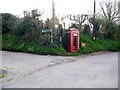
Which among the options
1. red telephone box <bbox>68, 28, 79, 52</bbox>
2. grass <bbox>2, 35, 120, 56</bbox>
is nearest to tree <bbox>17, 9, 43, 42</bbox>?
grass <bbox>2, 35, 120, 56</bbox>

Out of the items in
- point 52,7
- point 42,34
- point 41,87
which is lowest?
point 41,87

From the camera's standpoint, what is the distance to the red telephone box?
1981cm

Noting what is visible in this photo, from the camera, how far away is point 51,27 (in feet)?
Result: 65.5

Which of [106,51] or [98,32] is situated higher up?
[98,32]

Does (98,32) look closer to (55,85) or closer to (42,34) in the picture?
(42,34)

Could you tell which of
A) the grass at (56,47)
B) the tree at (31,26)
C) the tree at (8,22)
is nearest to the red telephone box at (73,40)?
the grass at (56,47)

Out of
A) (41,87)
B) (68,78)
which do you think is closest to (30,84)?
(41,87)

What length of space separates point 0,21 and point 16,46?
4.12 metres

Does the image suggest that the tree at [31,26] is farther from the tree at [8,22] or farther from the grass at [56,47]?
the tree at [8,22]

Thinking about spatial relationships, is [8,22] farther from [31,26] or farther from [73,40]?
[73,40]

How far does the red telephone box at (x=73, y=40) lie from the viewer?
780 inches

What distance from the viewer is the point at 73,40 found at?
20062 mm

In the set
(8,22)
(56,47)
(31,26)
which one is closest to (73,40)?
(56,47)

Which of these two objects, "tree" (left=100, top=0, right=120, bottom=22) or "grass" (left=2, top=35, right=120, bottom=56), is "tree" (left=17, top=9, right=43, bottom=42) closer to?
"grass" (left=2, top=35, right=120, bottom=56)
